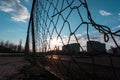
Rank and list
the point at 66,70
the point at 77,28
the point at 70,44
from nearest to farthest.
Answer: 1. the point at 77,28
2. the point at 70,44
3. the point at 66,70

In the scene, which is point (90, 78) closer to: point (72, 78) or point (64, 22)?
point (72, 78)

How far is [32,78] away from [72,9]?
6.33ft

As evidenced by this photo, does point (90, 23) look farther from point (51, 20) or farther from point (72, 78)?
point (51, 20)

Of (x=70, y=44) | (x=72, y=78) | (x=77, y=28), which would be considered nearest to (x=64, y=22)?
(x=70, y=44)

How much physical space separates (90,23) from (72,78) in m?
1.13

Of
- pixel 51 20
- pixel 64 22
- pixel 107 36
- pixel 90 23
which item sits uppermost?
pixel 51 20

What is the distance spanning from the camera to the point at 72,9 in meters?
2.15

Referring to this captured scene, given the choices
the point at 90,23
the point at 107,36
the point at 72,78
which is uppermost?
the point at 90,23

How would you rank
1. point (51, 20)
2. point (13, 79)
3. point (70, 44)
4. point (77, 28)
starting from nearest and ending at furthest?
point (77, 28)
point (70, 44)
point (51, 20)
point (13, 79)

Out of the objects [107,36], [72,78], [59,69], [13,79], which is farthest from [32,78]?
[107,36]

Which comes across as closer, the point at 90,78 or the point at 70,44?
the point at 90,78

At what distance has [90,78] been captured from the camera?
2.12 metres

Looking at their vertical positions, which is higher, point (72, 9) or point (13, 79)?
point (72, 9)

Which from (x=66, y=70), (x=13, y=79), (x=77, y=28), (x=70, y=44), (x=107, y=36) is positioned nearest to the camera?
(x=107, y=36)
